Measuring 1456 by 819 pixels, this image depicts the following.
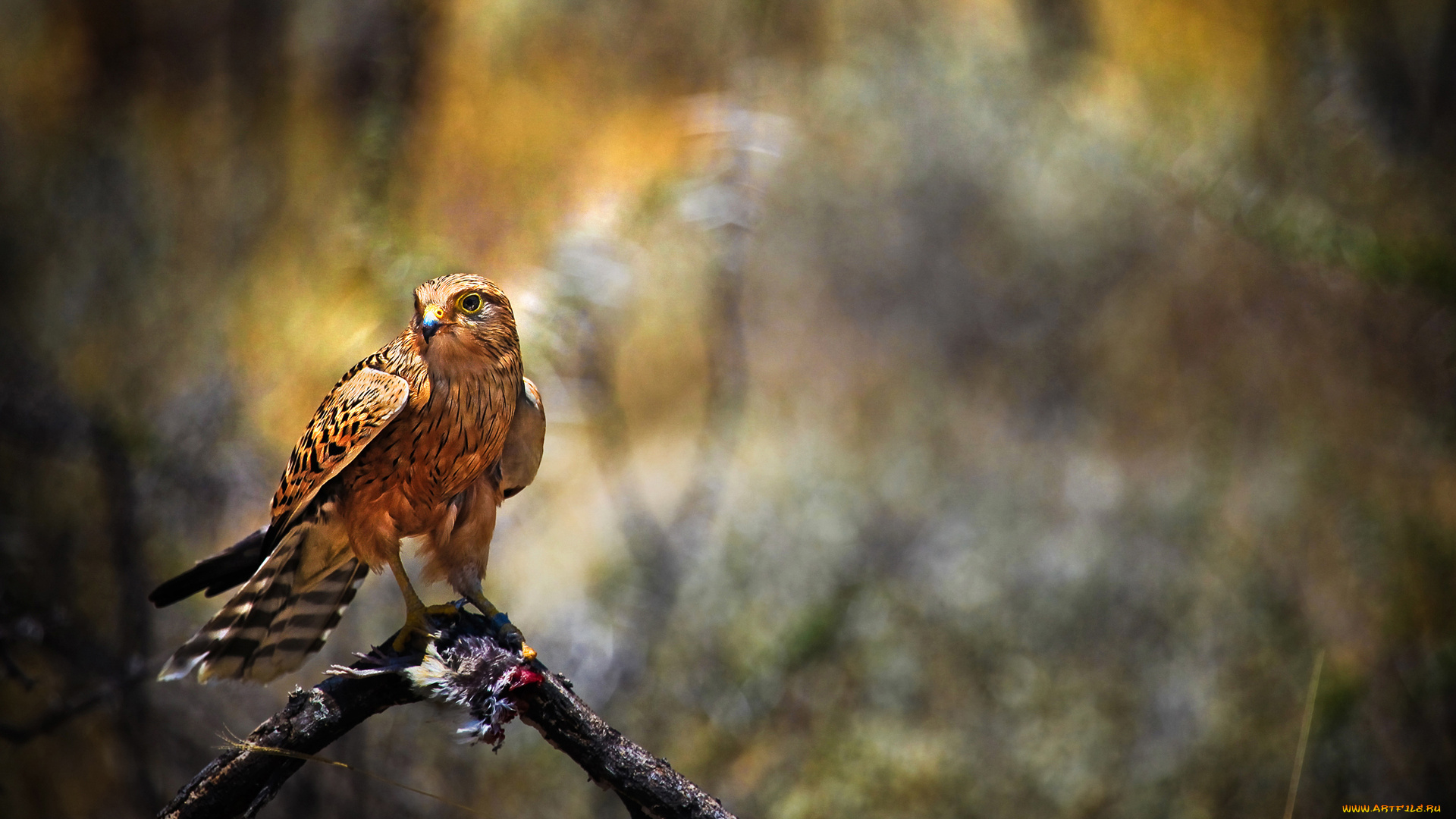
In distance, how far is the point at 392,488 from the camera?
1.14 meters

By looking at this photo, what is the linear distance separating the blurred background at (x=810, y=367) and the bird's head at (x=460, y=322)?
4.02 feet

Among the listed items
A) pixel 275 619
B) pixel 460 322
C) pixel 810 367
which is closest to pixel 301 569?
pixel 275 619

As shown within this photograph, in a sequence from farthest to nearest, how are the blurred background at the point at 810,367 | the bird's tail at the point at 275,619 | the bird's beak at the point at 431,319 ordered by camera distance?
the blurred background at the point at 810,367, the bird's tail at the point at 275,619, the bird's beak at the point at 431,319

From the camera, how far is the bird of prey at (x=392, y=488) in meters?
1.07

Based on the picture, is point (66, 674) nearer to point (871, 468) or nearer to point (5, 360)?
point (5, 360)

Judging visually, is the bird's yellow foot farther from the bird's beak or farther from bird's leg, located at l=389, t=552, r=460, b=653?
the bird's beak

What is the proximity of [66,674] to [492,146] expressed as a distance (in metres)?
1.79

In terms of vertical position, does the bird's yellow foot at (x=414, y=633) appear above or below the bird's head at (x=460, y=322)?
below

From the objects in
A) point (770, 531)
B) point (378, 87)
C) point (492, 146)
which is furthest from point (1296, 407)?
point (378, 87)

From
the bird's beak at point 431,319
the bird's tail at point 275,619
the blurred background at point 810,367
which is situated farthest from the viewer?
the blurred background at point 810,367

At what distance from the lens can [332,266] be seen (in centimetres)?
238

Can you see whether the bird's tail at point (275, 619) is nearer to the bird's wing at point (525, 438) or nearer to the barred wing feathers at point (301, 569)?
the barred wing feathers at point (301, 569)

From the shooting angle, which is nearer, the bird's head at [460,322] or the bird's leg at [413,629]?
the bird's head at [460,322]

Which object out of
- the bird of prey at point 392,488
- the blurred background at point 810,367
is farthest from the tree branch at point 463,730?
the blurred background at point 810,367
